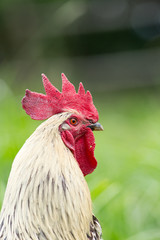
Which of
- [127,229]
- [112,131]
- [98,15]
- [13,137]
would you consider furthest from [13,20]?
[127,229]

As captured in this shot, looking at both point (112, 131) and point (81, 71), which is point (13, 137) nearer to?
point (112, 131)

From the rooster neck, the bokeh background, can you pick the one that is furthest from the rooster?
the bokeh background

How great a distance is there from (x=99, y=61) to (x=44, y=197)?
6387 mm

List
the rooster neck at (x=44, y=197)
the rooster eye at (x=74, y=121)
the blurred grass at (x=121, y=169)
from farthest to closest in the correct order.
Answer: the blurred grass at (x=121, y=169), the rooster eye at (x=74, y=121), the rooster neck at (x=44, y=197)

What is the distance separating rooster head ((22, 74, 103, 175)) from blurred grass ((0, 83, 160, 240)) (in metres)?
0.80

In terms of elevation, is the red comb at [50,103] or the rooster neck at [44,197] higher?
the red comb at [50,103]

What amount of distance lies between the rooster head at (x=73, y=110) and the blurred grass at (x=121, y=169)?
80 cm

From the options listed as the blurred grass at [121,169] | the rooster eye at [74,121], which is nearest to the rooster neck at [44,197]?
the rooster eye at [74,121]

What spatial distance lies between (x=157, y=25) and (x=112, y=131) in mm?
3056

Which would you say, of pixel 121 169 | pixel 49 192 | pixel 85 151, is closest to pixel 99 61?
pixel 121 169

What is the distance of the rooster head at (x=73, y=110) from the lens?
1842 millimetres

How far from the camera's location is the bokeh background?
14.5ft

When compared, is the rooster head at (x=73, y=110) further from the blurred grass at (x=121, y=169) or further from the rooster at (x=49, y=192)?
the blurred grass at (x=121, y=169)

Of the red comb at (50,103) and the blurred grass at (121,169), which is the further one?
the blurred grass at (121,169)
